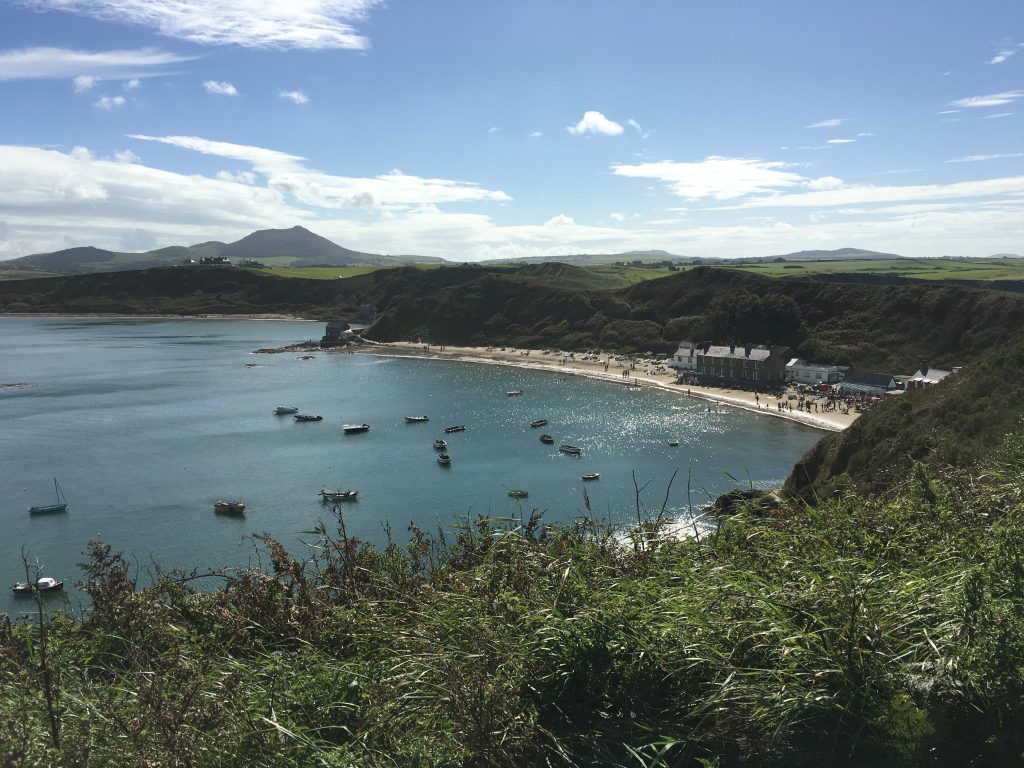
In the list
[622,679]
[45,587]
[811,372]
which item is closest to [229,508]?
[45,587]

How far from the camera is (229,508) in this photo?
3616cm

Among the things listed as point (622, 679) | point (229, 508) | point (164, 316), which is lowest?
point (229, 508)

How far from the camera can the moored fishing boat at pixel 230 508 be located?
36000 millimetres

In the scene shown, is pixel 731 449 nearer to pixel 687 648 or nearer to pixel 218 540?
pixel 218 540

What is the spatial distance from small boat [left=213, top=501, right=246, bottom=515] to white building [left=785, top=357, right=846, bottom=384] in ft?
189

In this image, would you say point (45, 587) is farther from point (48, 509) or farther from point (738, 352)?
point (738, 352)

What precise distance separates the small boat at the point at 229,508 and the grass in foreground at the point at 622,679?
1257 inches

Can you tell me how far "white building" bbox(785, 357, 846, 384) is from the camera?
232 ft

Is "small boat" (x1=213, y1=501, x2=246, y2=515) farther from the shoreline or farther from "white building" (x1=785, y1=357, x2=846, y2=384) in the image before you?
the shoreline

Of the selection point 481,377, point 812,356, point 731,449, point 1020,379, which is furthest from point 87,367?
point 1020,379

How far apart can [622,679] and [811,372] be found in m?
74.2

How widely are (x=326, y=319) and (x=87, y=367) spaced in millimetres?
64480

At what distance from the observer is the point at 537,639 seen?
4.72 m

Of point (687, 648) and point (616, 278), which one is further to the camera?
point (616, 278)
